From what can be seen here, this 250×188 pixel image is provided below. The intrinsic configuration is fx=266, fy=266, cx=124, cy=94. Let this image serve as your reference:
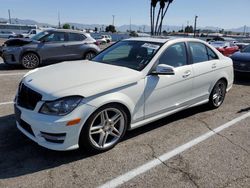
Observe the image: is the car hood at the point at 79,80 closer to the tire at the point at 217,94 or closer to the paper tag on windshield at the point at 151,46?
the paper tag on windshield at the point at 151,46

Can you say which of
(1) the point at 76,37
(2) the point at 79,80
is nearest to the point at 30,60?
(1) the point at 76,37

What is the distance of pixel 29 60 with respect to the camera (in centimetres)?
1016

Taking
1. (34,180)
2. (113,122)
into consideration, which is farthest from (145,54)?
(34,180)

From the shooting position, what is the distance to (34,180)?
10.0 feet

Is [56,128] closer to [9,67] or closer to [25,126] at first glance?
[25,126]

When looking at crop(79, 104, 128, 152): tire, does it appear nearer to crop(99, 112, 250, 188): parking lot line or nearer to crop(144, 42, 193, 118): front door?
crop(144, 42, 193, 118): front door

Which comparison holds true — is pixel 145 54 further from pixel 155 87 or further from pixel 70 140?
pixel 70 140

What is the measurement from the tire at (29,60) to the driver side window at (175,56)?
7.08 metres

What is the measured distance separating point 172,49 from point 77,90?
6.63 feet

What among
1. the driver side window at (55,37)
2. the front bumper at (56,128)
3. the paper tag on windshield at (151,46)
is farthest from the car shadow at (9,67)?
the front bumper at (56,128)

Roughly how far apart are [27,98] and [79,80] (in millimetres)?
738

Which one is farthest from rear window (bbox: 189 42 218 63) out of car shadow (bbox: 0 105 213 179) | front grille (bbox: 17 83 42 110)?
front grille (bbox: 17 83 42 110)

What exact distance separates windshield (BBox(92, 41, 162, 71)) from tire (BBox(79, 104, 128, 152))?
0.82 m

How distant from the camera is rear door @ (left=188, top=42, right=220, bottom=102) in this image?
4.95 meters
